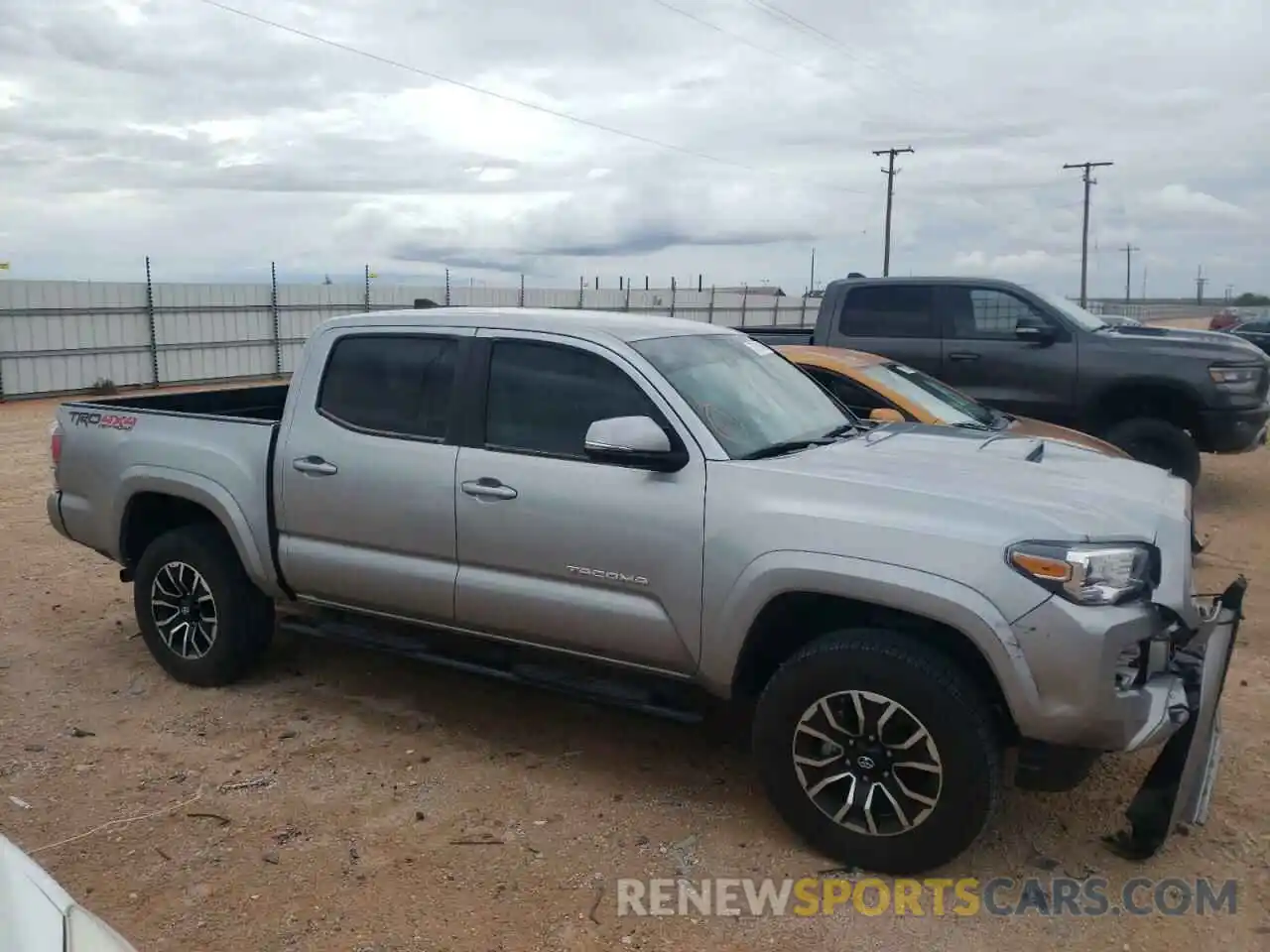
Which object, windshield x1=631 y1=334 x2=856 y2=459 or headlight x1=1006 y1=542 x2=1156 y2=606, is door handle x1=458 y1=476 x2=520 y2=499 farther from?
headlight x1=1006 y1=542 x2=1156 y2=606

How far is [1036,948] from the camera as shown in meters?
3.17

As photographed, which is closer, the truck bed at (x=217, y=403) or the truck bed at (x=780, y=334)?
the truck bed at (x=217, y=403)

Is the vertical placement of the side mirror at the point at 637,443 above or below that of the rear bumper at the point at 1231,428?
above

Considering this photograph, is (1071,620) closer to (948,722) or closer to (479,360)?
(948,722)

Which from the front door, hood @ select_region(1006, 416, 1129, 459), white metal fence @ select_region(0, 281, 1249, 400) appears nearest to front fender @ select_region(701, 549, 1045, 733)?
the front door

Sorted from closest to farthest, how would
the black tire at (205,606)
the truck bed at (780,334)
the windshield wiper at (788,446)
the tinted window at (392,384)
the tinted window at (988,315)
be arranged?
the windshield wiper at (788,446) < the tinted window at (392,384) < the black tire at (205,606) < the tinted window at (988,315) < the truck bed at (780,334)

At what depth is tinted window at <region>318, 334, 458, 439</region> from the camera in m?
4.50

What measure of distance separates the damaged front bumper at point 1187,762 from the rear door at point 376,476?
258 centimetres

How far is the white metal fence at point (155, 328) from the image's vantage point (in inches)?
744

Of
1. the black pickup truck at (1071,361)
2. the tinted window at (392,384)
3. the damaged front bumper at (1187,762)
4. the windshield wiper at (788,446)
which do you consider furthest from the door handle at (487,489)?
the black pickup truck at (1071,361)

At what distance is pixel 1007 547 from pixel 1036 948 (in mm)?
1163

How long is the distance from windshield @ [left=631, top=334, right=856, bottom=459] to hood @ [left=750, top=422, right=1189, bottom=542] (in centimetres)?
19

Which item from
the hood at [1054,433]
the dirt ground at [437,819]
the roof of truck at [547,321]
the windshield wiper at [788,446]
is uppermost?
the roof of truck at [547,321]

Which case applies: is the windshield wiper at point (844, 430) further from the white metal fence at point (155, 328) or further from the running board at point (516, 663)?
the white metal fence at point (155, 328)
